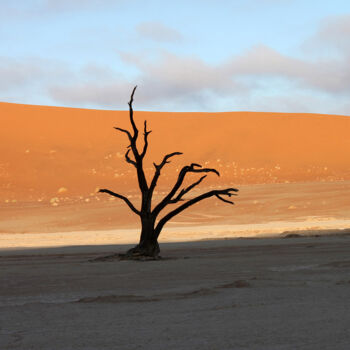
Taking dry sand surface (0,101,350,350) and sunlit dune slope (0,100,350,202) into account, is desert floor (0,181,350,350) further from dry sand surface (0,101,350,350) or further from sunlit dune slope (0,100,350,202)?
sunlit dune slope (0,100,350,202)

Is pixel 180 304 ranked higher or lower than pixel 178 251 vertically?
lower

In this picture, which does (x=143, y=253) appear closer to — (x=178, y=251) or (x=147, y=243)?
(x=147, y=243)

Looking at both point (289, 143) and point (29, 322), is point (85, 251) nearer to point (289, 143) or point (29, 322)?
point (29, 322)

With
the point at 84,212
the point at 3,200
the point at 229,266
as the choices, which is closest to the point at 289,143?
the point at 3,200

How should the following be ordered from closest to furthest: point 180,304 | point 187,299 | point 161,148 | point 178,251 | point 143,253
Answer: point 180,304
point 187,299
point 143,253
point 178,251
point 161,148

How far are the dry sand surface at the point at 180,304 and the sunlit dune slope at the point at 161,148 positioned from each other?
36.0 m

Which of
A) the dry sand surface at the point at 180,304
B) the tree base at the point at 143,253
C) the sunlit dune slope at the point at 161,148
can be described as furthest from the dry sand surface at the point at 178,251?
the tree base at the point at 143,253

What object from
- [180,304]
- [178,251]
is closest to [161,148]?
[178,251]

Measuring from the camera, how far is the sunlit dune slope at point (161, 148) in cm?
5491

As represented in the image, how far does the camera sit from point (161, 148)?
72.8 metres

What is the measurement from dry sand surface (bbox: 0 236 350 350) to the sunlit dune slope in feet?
118

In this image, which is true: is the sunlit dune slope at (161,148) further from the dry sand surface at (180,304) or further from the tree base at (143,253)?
the dry sand surface at (180,304)

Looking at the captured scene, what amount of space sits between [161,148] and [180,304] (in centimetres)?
6462

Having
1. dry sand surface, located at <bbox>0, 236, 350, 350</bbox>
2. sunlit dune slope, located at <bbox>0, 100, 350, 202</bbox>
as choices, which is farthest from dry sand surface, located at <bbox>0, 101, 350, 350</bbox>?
sunlit dune slope, located at <bbox>0, 100, 350, 202</bbox>
